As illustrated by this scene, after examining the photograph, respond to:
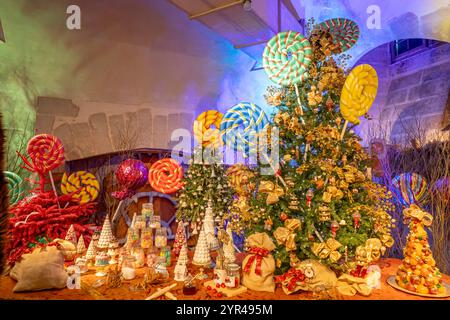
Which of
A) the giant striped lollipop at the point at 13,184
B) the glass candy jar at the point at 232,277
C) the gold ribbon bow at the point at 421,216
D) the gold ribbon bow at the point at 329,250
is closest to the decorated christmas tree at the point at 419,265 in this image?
the gold ribbon bow at the point at 421,216

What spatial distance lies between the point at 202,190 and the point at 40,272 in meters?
2.11

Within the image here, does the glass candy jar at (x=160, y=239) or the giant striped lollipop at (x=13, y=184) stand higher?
the giant striped lollipop at (x=13, y=184)

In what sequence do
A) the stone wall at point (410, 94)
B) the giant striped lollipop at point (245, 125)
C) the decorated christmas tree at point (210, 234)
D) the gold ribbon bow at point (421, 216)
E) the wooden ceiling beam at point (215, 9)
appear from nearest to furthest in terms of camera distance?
the gold ribbon bow at point (421, 216) < the giant striped lollipop at point (245, 125) < the decorated christmas tree at point (210, 234) < the wooden ceiling beam at point (215, 9) < the stone wall at point (410, 94)

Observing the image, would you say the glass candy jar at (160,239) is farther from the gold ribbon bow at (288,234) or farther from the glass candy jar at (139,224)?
the gold ribbon bow at (288,234)

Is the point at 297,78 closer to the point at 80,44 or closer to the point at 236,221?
the point at 236,221

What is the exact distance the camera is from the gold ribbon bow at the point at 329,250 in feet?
7.04

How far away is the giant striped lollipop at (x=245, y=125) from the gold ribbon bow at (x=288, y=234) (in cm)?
73

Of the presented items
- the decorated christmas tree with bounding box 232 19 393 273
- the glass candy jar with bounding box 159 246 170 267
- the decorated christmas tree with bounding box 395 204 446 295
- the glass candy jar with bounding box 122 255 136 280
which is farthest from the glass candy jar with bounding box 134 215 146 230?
the decorated christmas tree with bounding box 395 204 446 295

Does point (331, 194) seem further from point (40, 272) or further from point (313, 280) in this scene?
point (40, 272)

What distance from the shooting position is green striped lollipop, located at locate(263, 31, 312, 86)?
7.73 feet

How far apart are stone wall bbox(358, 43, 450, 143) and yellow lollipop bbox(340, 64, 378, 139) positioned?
79.0 inches

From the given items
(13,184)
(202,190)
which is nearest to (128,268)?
(202,190)

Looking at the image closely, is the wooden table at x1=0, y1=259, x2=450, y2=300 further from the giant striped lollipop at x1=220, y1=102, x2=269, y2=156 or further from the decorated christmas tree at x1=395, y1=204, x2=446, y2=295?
the giant striped lollipop at x1=220, y1=102, x2=269, y2=156

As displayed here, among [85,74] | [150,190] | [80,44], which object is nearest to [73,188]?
[150,190]
